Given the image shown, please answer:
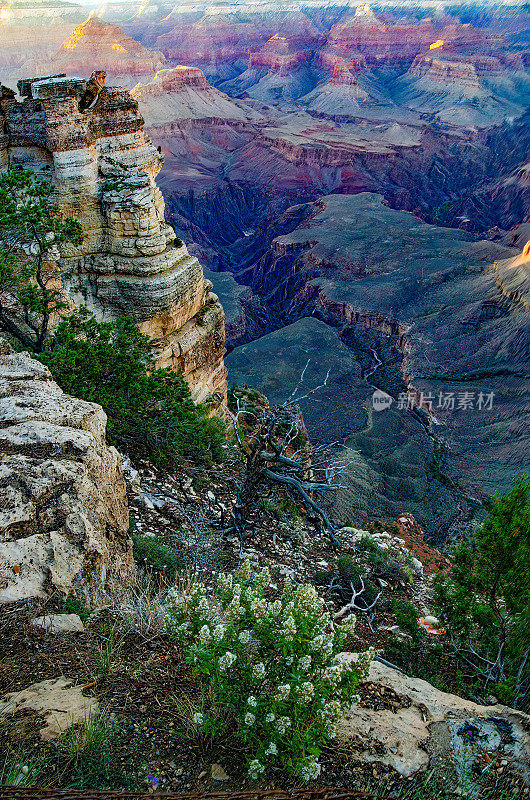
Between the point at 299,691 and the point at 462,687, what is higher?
the point at 299,691

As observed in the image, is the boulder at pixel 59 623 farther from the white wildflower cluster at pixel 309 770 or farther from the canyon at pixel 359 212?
the canyon at pixel 359 212

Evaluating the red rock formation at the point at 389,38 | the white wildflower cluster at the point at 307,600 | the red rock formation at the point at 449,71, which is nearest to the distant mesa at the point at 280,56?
the red rock formation at the point at 389,38

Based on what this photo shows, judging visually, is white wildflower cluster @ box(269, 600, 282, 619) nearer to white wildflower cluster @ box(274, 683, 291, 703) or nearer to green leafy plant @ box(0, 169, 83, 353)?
white wildflower cluster @ box(274, 683, 291, 703)

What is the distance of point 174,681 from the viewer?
13.8 ft

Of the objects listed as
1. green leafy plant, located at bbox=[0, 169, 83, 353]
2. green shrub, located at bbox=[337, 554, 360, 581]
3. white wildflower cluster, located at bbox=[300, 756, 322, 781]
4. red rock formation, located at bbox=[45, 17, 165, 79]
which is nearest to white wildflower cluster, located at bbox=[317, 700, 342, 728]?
white wildflower cluster, located at bbox=[300, 756, 322, 781]

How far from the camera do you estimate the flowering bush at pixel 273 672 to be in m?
3.35

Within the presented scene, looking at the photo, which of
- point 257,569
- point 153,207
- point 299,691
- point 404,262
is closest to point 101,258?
point 153,207

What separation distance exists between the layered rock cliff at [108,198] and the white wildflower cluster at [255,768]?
40.2 ft

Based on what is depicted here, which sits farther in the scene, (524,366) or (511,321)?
(511,321)

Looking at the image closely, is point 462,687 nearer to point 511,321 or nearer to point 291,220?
point 511,321

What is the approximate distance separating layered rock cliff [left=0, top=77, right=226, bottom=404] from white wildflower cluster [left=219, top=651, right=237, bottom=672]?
11957 mm

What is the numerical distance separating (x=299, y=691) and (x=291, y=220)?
78.7 metres

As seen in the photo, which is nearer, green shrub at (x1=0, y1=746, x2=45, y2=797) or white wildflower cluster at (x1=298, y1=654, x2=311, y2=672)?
green shrub at (x1=0, y1=746, x2=45, y2=797)

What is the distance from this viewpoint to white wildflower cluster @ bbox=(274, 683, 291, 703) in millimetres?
3277
